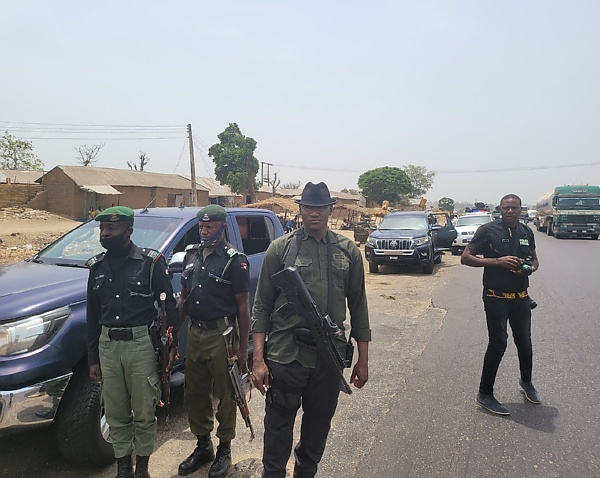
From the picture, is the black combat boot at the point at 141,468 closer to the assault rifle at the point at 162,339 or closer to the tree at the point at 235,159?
the assault rifle at the point at 162,339

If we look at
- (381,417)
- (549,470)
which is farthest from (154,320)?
(549,470)

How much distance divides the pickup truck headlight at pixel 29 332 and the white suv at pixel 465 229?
15.0 m

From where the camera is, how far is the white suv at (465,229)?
16203 mm

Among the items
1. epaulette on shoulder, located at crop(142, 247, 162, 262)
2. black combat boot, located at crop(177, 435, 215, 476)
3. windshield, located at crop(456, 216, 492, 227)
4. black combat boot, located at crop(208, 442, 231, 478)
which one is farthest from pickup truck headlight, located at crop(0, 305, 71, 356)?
windshield, located at crop(456, 216, 492, 227)

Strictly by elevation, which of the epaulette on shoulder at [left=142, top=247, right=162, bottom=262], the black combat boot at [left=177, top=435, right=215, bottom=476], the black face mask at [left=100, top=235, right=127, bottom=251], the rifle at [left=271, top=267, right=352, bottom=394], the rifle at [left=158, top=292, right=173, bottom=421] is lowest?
the black combat boot at [left=177, top=435, right=215, bottom=476]

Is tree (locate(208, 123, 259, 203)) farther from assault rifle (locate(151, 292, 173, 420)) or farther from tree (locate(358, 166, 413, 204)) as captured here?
assault rifle (locate(151, 292, 173, 420))

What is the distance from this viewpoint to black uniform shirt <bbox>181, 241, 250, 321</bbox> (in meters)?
2.94

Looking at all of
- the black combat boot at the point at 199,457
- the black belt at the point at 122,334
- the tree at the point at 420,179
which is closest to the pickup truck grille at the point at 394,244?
the black combat boot at the point at 199,457

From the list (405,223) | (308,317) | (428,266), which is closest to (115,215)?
(308,317)

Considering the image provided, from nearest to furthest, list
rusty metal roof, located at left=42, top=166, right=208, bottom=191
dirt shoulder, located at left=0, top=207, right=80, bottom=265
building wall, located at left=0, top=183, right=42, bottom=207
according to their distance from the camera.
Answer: dirt shoulder, located at left=0, top=207, right=80, bottom=265 → building wall, located at left=0, top=183, right=42, bottom=207 → rusty metal roof, located at left=42, top=166, right=208, bottom=191

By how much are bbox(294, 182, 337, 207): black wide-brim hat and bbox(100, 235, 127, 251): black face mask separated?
1.16 m

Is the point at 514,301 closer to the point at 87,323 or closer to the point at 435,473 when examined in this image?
the point at 435,473

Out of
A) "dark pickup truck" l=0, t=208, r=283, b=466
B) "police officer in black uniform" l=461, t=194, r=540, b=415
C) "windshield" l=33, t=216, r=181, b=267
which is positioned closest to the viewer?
"dark pickup truck" l=0, t=208, r=283, b=466

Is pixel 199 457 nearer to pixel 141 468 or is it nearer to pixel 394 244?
pixel 141 468
